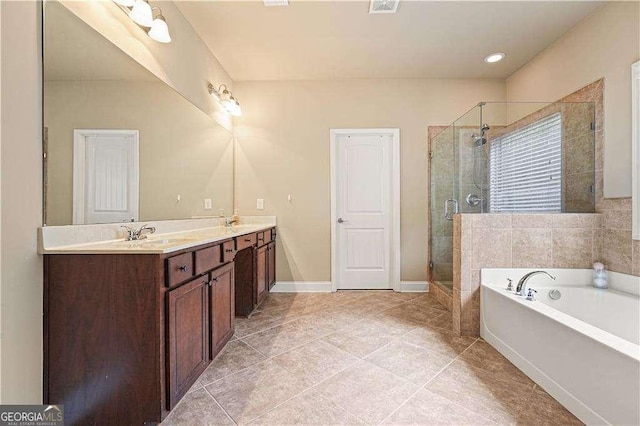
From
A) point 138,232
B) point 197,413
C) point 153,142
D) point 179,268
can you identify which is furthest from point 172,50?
point 197,413

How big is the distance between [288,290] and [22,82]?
9.42ft

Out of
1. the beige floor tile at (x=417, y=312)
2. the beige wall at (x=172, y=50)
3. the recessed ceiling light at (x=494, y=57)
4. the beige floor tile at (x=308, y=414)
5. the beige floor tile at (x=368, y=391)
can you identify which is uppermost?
the recessed ceiling light at (x=494, y=57)

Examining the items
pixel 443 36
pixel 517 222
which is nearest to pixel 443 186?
pixel 517 222

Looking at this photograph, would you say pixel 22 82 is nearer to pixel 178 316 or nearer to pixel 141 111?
pixel 141 111

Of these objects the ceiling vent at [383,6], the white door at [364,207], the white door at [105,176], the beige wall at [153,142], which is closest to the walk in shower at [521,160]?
the white door at [364,207]

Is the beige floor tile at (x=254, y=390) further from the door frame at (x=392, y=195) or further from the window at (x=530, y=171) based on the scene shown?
the window at (x=530, y=171)

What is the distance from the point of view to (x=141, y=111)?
185 centimetres

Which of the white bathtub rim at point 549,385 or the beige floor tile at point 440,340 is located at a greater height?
the white bathtub rim at point 549,385

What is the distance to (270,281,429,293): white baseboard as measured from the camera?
342 centimetres

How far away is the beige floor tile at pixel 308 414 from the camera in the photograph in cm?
132

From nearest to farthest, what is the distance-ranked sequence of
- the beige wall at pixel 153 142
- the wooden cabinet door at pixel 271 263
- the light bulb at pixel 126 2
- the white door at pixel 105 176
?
the beige wall at pixel 153 142
the white door at pixel 105 176
the light bulb at pixel 126 2
the wooden cabinet door at pixel 271 263

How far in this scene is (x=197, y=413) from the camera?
1.38 m

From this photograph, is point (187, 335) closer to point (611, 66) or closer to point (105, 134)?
point (105, 134)

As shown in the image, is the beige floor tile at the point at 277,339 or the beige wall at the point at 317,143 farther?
the beige wall at the point at 317,143
